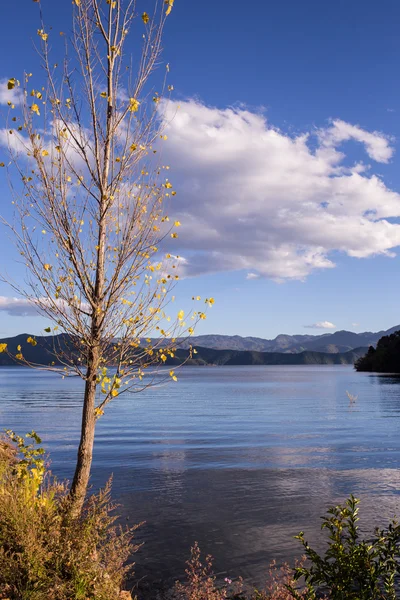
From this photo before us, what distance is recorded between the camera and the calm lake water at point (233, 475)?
44.8 feet

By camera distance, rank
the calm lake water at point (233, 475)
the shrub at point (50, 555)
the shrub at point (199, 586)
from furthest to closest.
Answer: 1. the calm lake water at point (233, 475)
2. the shrub at point (199, 586)
3. the shrub at point (50, 555)

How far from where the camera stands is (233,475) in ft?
75.0

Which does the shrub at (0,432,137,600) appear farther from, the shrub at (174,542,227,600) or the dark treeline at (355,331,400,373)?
the dark treeline at (355,331,400,373)

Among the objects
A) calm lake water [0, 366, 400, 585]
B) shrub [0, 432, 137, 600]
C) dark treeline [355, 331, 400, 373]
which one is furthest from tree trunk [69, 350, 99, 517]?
dark treeline [355, 331, 400, 373]

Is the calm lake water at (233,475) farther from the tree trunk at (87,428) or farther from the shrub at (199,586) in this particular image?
the tree trunk at (87,428)

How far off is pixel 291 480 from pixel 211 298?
15.0 meters

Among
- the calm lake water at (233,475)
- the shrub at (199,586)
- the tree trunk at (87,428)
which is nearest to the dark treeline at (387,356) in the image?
the calm lake water at (233,475)

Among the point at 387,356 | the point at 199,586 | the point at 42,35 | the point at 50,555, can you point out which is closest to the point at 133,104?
the point at 42,35

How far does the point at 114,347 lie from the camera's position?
9969 millimetres

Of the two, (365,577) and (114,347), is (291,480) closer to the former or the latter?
(114,347)

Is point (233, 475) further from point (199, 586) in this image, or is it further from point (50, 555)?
point (50, 555)

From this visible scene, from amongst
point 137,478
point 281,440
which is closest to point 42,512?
point 137,478

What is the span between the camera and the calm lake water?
537 inches

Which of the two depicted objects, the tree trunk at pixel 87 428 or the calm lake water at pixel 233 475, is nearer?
the tree trunk at pixel 87 428
